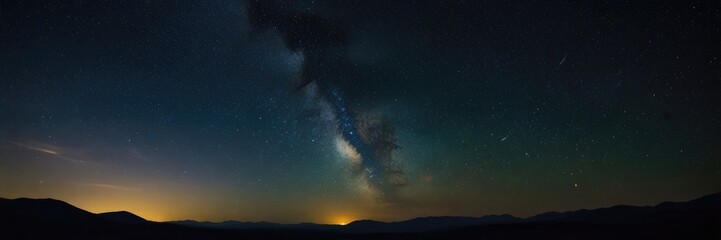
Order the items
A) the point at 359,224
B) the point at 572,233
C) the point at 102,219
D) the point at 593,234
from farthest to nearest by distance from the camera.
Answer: the point at 359,224, the point at 102,219, the point at 572,233, the point at 593,234

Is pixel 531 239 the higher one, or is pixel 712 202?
pixel 712 202

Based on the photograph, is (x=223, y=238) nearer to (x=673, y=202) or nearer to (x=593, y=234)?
(x=593, y=234)

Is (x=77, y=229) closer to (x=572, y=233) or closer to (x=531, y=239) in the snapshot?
(x=531, y=239)

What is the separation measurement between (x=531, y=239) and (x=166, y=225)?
36.6 m

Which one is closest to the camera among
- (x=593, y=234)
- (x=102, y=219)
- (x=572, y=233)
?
(x=593, y=234)

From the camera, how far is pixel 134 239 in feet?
107

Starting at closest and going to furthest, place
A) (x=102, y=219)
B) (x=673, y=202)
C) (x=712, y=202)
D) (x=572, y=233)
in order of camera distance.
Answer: (x=572, y=233)
(x=102, y=219)
(x=712, y=202)
(x=673, y=202)

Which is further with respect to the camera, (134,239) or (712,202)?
(712,202)

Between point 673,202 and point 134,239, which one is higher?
point 673,202

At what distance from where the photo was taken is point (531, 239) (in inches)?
1395

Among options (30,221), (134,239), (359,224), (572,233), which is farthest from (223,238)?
(359,224)

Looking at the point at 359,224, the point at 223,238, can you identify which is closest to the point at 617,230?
the point at 223,238

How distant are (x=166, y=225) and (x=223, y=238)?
33.5 feet

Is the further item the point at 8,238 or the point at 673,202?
the point at 673,202
